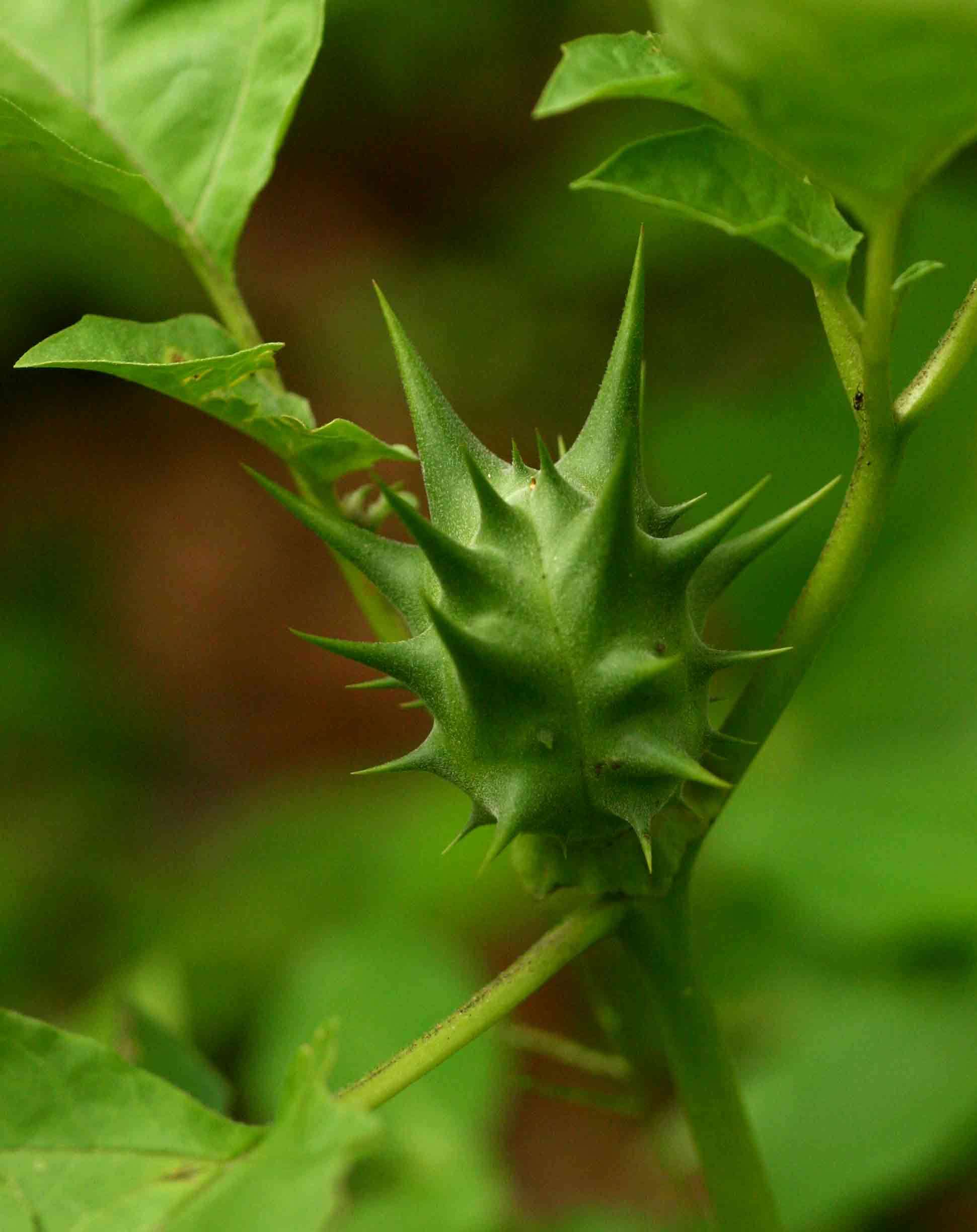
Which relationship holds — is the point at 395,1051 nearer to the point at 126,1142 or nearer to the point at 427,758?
the point at 126,1142

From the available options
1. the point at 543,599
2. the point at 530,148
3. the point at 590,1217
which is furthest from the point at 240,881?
the point at 530,148

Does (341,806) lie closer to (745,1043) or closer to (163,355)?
(745,1043)

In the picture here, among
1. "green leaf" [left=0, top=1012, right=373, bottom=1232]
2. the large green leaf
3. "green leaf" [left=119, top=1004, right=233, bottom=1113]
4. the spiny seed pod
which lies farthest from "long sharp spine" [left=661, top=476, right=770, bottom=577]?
the large green leaf

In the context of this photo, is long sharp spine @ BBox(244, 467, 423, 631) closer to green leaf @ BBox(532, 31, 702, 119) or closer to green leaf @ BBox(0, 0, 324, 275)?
green leaf @ BBox(532, 31, 702, 119)

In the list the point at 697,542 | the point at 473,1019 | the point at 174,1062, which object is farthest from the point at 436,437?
the point at 174,1062

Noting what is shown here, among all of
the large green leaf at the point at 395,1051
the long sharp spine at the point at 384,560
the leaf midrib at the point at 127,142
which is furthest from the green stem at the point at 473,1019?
the large green leaf at the point at 395,1051

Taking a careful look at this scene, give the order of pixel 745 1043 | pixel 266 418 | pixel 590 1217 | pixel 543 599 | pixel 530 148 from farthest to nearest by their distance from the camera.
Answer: pixel 530 148, pixel 745 1043, pixel 590 1217, pixel 266 418, pixel 543 599
